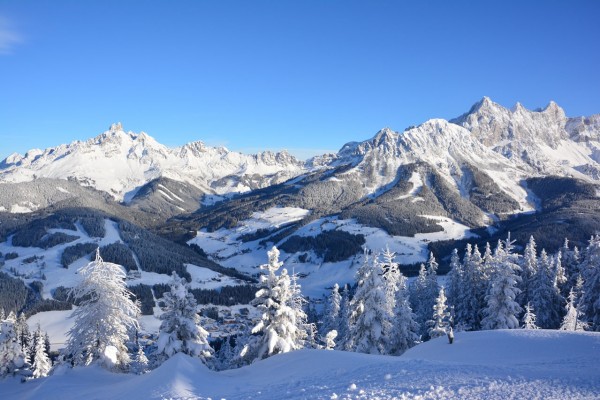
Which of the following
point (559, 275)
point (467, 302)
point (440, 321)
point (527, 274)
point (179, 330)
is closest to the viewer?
point (179, 330)

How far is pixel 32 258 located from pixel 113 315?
191225 mm

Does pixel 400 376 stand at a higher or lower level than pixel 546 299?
lower

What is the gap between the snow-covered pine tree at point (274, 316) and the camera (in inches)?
1125

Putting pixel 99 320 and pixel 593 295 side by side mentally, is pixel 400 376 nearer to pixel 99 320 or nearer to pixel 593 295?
pixel 99 320

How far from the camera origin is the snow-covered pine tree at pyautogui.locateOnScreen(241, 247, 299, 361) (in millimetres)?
28578

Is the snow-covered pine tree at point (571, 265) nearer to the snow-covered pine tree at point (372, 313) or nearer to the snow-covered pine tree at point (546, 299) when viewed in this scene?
the snow-covered pine tree at point (546, 299)

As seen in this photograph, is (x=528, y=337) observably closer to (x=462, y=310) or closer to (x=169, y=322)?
(x=169, y=322)

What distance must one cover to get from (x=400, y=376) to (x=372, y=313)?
67.2ft

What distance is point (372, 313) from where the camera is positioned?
35.9m

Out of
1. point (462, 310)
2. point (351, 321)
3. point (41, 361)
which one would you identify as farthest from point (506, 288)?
point (41, 361)

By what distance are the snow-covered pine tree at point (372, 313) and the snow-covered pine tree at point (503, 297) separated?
13.0 m

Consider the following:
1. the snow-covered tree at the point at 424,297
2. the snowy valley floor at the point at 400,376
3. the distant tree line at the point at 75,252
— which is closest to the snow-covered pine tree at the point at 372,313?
the snowy valley floor at the point at 400,376

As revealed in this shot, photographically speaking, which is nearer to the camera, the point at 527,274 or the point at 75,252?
the point at 527,274

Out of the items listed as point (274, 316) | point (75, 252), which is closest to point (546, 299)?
point (274, 316)
